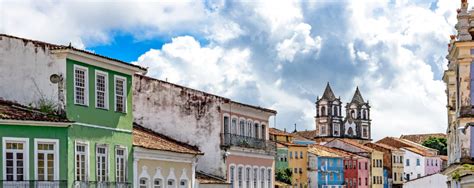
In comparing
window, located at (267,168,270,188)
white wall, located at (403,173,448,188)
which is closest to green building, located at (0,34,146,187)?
window, located at (267,168,270,188)

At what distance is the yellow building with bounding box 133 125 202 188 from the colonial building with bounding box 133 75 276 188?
7.75 feet

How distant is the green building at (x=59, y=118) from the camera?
33.5 meters

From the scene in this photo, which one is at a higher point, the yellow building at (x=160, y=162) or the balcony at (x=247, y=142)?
the balcony at (x=247, y=142)

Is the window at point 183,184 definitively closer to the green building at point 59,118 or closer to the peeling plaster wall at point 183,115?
the peeling plaster wall at point 183,115

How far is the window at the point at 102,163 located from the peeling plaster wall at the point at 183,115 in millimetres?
11548

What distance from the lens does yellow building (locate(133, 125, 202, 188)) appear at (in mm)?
41094

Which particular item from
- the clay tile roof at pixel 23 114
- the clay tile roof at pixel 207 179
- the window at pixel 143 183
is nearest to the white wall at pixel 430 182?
the clay tile roof at pixel 207 179

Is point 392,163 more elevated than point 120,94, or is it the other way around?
point 120,94

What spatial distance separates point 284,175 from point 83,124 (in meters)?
75.0

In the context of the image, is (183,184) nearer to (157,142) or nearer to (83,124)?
(157,142)

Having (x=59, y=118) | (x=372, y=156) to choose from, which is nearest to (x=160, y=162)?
(x=59, y=118)

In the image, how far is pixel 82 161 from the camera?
119ft

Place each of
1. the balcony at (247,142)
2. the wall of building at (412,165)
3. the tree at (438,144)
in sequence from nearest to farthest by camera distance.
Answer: the balcony at (247,142), the wall of building at (412,165), the tree at (438,144)

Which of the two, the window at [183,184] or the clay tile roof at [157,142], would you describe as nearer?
the clay tile roof at [157,142]
